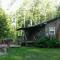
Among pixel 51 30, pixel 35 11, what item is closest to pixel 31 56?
pixel 51 30

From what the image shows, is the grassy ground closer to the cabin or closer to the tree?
the cabin

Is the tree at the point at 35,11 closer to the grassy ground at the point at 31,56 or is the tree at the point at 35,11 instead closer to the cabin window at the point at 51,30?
the cabin window at the point at 51,30

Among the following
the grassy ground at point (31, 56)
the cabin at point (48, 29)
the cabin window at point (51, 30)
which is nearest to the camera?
the grassy ground at point (31, 56)

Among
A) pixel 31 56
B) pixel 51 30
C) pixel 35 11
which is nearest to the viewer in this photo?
pixel 31 56

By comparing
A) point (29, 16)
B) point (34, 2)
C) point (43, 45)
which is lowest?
point (43, 45)

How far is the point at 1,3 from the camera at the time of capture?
35.8 meters

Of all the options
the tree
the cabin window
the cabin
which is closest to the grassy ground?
the cabin

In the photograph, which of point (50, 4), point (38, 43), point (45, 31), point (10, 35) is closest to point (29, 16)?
point (50, 4)

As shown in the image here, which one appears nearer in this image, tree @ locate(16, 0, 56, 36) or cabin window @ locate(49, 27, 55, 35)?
cabin window @ locate(49, 27, 55, 35)

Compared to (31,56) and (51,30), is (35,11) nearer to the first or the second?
(51,30)

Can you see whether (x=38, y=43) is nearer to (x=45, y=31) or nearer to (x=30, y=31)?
(x=45, y=31)

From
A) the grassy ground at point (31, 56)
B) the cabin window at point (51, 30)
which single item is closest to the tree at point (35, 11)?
the cabin window at point (51, 30)

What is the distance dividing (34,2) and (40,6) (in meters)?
1.47

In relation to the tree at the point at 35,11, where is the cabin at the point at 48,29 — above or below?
below
